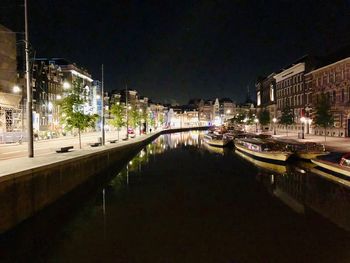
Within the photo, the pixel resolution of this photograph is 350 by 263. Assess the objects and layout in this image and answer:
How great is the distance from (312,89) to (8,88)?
53.9 metres

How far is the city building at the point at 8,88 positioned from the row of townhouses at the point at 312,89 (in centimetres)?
4408

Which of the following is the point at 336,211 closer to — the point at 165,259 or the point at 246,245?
the point at 246,245

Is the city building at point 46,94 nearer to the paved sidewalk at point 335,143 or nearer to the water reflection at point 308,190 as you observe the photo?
the paved sidewalk at point 335,143

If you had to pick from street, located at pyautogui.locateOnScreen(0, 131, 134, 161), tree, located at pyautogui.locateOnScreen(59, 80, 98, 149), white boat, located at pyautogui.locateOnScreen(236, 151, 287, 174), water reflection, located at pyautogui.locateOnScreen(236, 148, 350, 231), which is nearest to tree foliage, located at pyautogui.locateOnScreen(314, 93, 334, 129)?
white boat, located at pyautogui.locateOnScreen(236, 151, 287, 174)

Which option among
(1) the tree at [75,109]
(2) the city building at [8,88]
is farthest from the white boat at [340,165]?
(2) the city building at [8,88]

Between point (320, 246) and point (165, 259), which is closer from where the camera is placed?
point (165, 259)

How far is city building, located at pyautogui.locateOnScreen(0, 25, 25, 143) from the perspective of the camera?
5953 centimetres

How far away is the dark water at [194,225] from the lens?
1391 cm

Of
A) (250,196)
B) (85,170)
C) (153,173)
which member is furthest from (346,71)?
(85,170)

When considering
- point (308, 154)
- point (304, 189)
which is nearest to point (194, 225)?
point (304, 189)

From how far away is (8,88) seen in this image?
6150 cm

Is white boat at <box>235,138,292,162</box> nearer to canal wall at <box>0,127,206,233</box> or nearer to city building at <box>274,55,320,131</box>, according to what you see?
canal wall at <box>0,127,206,233</box>

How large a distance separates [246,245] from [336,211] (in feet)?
25.8

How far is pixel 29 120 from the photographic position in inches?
886
